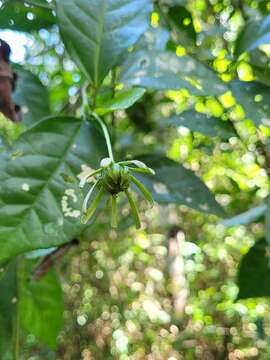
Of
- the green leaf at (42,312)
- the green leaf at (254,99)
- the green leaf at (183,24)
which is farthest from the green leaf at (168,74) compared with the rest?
the green leaf at (42,312)

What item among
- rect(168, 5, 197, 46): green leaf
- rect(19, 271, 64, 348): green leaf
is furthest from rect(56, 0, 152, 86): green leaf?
rect(19, 271, 64, 348): green leaf

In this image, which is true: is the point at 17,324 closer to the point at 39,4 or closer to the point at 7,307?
the point at 7,307

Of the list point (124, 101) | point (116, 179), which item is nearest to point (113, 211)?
point (116, 179)

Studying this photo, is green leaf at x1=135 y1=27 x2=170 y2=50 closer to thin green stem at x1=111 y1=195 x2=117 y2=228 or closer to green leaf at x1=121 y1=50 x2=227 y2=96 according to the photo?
green leaf at x1=121 y1=50 x2=227 y2=96

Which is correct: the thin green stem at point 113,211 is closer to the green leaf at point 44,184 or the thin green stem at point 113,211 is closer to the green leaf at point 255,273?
the green leaf at point 44,184

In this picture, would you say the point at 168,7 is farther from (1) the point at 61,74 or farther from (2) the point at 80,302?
(2) the point at 80,302

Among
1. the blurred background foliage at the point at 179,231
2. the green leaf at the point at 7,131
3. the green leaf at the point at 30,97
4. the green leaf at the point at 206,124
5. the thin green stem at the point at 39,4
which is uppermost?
the thin green stem at the point at 39,4
